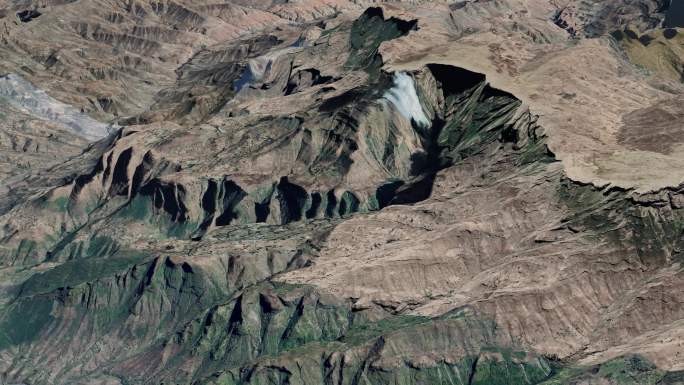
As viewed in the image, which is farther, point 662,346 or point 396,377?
point 396,377

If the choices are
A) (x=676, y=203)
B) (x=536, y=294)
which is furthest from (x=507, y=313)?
(x=676, y=203)

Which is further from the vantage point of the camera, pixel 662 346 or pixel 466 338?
pixel 466 338

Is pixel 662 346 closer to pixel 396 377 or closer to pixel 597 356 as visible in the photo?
pixel 597 356

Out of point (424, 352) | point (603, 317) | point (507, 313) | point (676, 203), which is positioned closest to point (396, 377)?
point (424, 352)

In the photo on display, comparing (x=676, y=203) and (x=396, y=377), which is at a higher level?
(x=676, y=203)

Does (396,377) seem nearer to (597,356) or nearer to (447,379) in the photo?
(447,379)

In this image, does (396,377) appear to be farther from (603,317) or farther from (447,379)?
(603,317)

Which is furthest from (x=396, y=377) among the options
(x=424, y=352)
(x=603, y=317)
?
Answer: (x=603, y=317)
